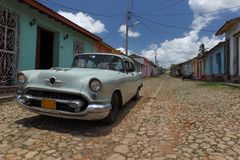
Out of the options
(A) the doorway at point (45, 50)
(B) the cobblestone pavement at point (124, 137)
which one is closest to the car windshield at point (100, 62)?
(B) the cobblestone pavement at point (124, 137)

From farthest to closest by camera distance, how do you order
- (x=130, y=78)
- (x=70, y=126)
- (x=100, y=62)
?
(x=130, y=78), (x=100, y=62), (x=70, y=126)

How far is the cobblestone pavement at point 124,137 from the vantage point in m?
3.30

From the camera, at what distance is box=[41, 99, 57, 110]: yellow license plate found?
4096 millimetres

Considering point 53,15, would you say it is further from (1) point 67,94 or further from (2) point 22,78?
(1) point 67,94

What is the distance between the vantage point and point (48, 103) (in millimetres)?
4137

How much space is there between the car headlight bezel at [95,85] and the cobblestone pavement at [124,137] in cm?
81

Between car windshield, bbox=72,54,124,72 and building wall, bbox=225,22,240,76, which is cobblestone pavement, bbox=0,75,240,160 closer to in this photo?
car windshield, bbox=72,54,124,72

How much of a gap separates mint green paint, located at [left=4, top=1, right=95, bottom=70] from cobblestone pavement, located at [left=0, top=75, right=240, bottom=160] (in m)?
3.36

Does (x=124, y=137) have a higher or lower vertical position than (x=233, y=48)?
lower

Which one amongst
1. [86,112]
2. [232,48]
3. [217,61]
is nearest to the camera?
[86,112]

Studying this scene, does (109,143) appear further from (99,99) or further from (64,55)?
(64,55)

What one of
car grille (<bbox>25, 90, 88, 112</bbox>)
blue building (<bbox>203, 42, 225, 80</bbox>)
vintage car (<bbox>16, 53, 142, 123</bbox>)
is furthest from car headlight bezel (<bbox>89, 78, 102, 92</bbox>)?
blue building (<bbox>203, 42, 225, 80</bbox>)

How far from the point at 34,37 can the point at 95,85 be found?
5983 mm

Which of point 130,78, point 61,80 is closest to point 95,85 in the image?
point 61,80
